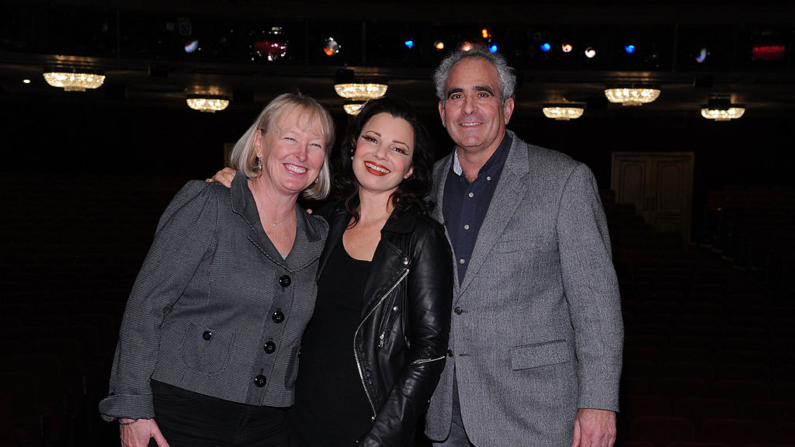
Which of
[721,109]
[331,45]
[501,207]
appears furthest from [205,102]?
[501,207]

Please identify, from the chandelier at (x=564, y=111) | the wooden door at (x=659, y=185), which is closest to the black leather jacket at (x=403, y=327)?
the chandelier at (x=564, y=111)

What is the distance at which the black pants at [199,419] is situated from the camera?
2.05m

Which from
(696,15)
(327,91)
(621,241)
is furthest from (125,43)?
(696,15)

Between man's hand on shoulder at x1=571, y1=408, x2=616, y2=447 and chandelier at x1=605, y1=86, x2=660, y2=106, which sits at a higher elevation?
chandelier at x1=605, y1=86, x2=660, y2=106

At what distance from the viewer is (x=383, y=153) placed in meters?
2.28

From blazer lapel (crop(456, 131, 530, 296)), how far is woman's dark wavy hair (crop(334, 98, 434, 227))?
0.20 meters

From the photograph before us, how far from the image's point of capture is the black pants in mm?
2051

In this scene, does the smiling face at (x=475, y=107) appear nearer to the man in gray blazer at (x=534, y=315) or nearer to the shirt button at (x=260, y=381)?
the man in gray blazer at (x=534, y=315)

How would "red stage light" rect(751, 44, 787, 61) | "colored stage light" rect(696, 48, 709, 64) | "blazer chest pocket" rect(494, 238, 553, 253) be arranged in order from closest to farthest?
"blazer chest pocket" rect(494, 238, 553, 253)
"red stage light" rect(751, 44, 787, 61)
"colored stage light" rect(696, 48, 709, 64)

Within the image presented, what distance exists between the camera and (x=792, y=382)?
5.46 meters

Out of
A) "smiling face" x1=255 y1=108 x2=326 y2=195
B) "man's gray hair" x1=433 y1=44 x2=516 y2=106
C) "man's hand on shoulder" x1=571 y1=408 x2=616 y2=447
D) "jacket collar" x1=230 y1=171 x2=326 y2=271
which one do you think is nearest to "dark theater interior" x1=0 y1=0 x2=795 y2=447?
"smiling face" x1=255 y1=108 x2=326 y2=195

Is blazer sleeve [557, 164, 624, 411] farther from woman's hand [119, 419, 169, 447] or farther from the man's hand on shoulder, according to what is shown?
woman's hand [119, 419, 169, 447]

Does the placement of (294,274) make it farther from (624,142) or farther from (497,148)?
(624,142)

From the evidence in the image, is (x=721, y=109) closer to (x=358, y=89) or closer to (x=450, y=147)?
(x=450, y=147)
